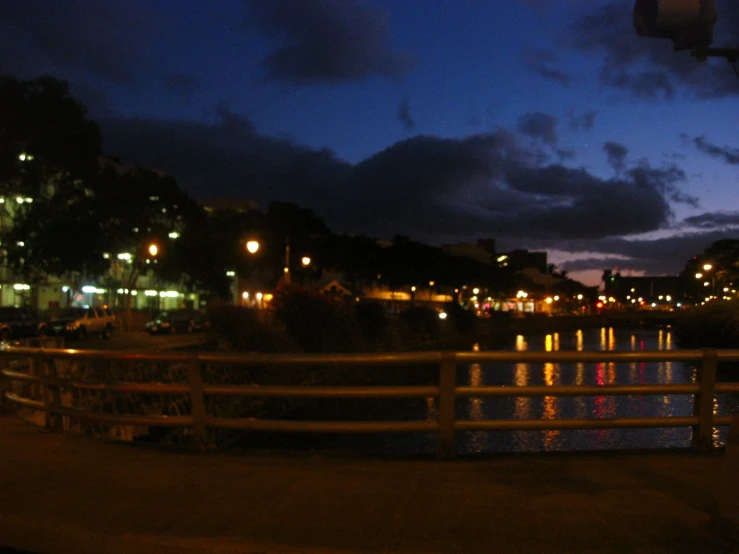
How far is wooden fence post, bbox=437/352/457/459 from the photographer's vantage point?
7.81m

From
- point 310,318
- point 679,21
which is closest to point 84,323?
point 310,318

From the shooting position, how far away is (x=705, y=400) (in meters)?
8.09

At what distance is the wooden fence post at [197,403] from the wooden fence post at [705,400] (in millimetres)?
4975

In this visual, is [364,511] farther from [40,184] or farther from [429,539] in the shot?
[40,184]

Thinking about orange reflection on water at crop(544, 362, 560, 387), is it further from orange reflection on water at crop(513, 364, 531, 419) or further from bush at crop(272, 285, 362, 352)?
bush at crop(272, 285, 362, 352)

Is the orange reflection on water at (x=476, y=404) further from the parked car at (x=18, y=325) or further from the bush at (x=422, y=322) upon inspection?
the bush at (x=422, y=322)

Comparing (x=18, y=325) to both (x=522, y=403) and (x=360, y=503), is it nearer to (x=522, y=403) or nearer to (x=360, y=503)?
(x=522, y=403)

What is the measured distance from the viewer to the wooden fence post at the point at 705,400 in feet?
26.4

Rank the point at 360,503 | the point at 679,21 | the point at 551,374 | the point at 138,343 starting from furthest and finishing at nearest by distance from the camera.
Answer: the point at 138,343, the point at 551,374, the point at 360,503, the point at 679,21

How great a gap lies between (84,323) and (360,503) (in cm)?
3754

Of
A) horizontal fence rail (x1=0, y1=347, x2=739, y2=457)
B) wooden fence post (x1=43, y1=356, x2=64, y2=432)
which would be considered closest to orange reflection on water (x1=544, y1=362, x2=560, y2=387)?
horizontal fence rail (x1=0, y1=347, x2=739, y2=457)

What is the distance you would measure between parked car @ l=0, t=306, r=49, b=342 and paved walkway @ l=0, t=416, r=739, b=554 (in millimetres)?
29577

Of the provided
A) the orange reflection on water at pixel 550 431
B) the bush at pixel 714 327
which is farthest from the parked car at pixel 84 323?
the bush at pixel 714 327

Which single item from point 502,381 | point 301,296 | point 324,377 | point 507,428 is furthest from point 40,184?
point 507,428
